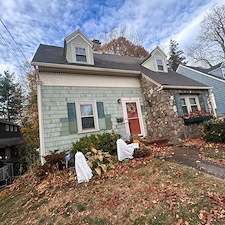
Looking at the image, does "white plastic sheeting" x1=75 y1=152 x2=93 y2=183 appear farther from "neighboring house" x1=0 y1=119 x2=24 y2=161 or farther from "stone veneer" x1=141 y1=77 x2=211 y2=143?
"neighboring house" x1=0 y1=119 x2=24 y2=161

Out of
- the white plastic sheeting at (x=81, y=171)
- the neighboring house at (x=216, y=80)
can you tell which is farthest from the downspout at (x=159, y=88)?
the neighboring house at (x=216, y=80)

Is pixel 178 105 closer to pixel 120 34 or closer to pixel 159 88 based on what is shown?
pixel 159 88

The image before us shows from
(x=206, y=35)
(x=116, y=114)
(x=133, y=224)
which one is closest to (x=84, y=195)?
(x=133, y=224)

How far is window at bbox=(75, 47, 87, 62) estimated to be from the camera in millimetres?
7148

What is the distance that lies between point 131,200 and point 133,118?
5.48 meters

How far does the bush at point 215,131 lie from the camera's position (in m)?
5.42

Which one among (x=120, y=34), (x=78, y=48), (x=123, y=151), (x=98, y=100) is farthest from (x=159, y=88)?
(x=120, y=34)

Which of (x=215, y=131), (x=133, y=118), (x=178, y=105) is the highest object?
(x=178, y=105)

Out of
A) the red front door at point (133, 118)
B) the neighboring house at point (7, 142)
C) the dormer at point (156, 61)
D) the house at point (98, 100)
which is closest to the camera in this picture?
the house at point (98, 100)

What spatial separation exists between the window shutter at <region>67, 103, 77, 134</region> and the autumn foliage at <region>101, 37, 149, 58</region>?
13352mm

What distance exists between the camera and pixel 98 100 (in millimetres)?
6938

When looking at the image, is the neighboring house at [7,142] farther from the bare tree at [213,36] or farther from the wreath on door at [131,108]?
the bare tree at [213,36]

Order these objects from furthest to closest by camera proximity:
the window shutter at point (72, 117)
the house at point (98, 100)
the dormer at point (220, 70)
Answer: the dormer at point (220, 70)
the window shutter at point (72, 117)
the house at point (98, 100)

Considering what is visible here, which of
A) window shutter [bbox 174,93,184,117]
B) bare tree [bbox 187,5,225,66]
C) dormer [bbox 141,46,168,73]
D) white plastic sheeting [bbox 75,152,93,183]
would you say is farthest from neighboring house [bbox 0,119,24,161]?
bare tree [bbox 187,5,225,66]
